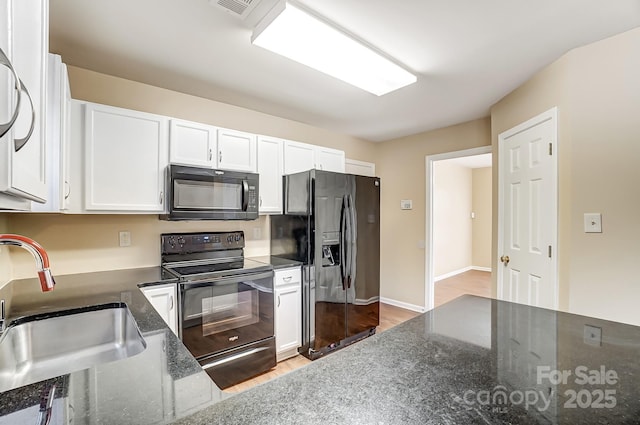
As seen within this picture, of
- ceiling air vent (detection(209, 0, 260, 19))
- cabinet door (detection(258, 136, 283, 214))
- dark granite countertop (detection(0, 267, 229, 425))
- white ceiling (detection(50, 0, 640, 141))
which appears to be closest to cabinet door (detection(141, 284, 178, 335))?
dark granite countertop (detection(0, 267, 229, 425))

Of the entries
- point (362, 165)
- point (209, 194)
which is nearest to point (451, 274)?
point (362, 165)

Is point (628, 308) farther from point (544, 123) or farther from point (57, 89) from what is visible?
point (57, 89)

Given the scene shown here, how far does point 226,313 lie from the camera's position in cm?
221

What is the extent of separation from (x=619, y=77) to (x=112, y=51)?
10.7 ft

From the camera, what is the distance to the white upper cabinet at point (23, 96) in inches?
19.9

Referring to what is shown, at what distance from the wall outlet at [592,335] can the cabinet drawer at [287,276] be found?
6.55ft

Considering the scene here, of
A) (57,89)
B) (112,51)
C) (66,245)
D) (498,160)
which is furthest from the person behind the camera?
(498,160)

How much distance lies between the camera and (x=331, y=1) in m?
1.53

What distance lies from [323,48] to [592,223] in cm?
206

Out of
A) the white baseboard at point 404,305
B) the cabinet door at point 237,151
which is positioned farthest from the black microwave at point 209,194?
the white baseboard at point 404,305

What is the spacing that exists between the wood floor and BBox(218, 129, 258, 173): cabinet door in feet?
5.72

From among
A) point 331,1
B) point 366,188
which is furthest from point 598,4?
point 366,188

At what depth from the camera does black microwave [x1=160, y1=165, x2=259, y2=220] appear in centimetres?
222

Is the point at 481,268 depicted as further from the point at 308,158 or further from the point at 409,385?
the point at 409,385
